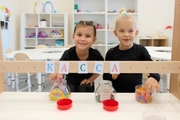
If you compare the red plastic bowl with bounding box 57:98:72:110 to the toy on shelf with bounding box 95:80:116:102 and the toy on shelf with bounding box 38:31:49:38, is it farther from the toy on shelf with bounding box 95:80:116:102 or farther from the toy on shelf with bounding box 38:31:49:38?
the toy on shelf with bounding box 38:31:49:38

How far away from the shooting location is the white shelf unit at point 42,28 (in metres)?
4.54

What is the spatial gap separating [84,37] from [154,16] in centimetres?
440

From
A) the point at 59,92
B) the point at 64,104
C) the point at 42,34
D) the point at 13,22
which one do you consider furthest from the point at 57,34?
the point at 64,104

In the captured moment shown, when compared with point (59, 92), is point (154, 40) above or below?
above

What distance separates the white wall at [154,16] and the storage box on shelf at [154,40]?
0.21m

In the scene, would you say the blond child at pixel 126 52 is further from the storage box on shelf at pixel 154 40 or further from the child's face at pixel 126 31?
the storage box on shelf at pixel 154 40

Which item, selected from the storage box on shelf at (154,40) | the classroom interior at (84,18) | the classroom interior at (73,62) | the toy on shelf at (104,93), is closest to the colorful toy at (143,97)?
the classroom interior at (73,62)

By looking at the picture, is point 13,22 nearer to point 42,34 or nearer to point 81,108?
point 42,34

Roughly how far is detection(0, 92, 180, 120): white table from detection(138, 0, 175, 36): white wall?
14.6 feet

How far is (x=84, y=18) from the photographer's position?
4789 mm

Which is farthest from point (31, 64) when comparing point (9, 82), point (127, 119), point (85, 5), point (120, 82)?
point (85, 5)

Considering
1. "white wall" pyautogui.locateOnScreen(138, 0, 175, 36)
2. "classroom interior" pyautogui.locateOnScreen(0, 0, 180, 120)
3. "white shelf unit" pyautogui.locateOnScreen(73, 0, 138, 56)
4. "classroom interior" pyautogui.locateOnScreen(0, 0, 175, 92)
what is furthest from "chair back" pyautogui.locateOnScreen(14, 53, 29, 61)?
"white wall" pyautogui.locateOnScreen(138, 0, 175, 36)

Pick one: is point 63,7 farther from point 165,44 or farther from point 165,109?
point 165,109

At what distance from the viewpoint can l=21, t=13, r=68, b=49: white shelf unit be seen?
4.54 m
